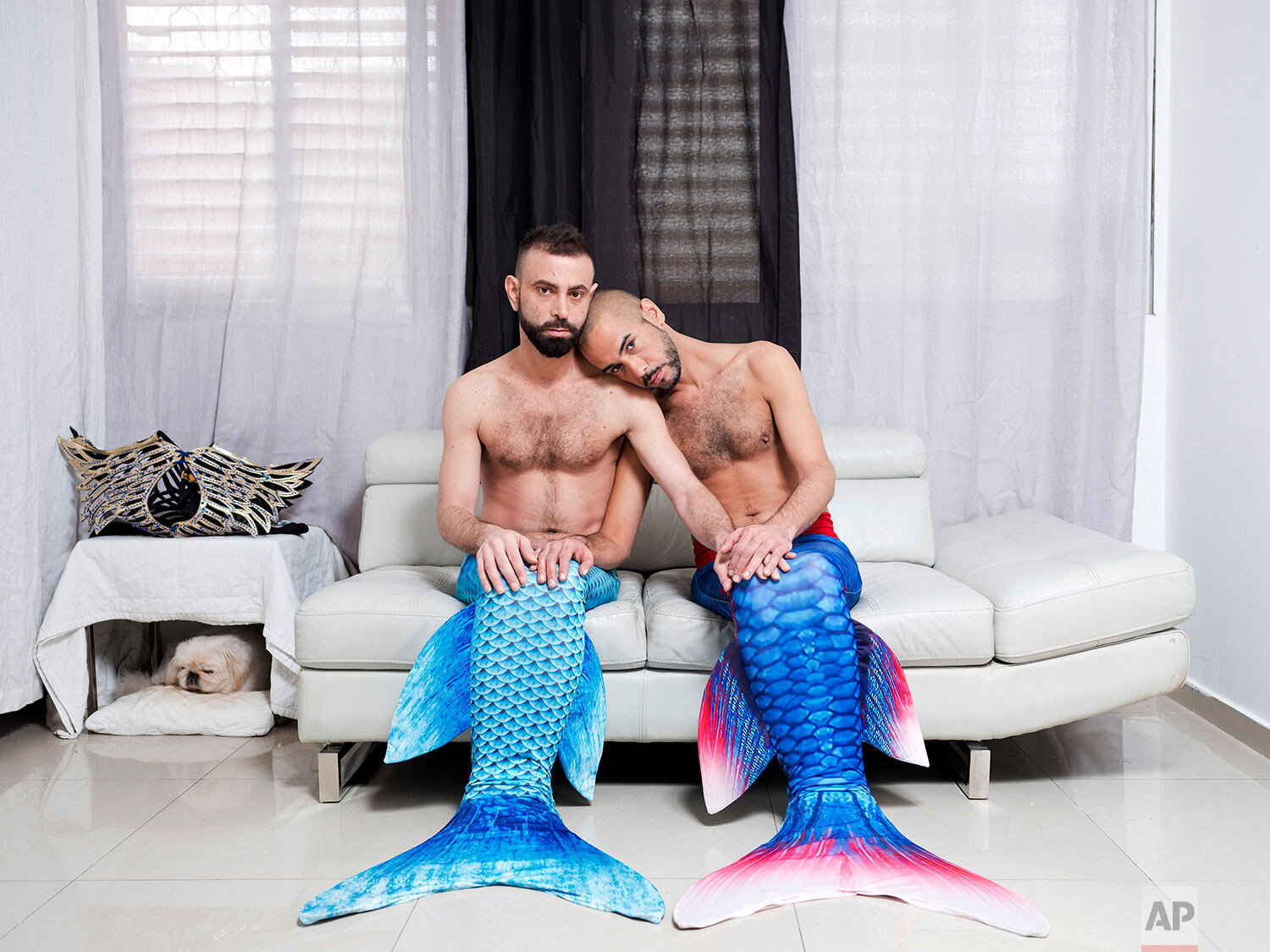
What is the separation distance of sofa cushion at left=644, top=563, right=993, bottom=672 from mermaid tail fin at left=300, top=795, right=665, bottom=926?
1.54 feet

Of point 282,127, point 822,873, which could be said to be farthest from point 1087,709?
point 282,127

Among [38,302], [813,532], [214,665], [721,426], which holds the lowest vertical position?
[214,665]

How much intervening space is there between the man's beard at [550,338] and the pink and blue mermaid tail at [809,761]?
69 cm

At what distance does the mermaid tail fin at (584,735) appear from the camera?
1916 mm

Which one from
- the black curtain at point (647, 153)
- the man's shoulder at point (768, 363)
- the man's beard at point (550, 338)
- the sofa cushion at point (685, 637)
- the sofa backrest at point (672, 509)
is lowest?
the sofa cushion at point (685, 637)

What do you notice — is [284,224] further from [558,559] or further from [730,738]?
[730,738]

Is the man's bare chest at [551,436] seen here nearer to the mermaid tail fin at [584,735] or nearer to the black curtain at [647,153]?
the mermaid tail fin at [584,735]

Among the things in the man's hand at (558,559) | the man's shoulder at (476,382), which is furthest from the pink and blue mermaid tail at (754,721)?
the man's shoulder at (476,382)

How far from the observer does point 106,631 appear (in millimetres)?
2807

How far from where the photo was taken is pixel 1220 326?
2.67 metres

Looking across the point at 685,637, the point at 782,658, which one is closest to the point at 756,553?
the point at 782,658

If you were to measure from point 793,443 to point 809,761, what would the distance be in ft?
2.43

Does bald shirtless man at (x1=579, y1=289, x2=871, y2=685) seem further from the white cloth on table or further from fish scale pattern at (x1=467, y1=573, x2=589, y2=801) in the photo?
the white cloth on table

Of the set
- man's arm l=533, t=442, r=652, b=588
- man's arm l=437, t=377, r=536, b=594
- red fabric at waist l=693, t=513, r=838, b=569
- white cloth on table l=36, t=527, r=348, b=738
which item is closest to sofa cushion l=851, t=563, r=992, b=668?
red fabric at waist l=693, t=513, r=838, b=569
